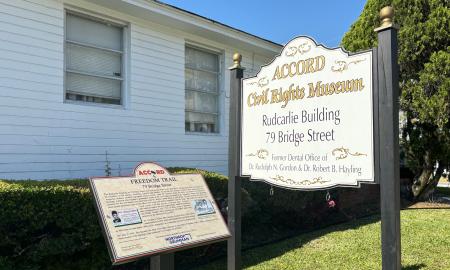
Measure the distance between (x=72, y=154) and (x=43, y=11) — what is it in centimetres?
219

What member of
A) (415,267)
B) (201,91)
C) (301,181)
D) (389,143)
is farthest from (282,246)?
(389,143)

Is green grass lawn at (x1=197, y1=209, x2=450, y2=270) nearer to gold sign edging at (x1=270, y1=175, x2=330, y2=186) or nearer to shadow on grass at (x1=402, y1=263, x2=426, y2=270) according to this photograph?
shadow on grass at (x1=402, y1=263, x2=426, y2=270)

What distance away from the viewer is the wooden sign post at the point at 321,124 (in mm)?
3326

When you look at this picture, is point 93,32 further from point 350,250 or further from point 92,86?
point 350,250

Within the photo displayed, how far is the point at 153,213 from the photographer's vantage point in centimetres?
354

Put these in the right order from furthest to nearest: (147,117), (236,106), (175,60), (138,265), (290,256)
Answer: (175,60), (147,117), (290,256), (138,265), (236,106)

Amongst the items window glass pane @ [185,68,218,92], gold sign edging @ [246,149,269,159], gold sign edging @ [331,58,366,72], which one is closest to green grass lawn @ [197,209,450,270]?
gold sign edging @ [246,149,269,159]

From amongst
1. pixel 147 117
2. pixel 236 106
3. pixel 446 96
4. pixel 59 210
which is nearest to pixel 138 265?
pixel 59 210

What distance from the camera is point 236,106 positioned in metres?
4.72

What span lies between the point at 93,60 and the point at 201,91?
257 cm

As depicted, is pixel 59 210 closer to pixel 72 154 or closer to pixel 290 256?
pixel 72 154

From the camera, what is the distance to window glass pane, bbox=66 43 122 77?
705cm

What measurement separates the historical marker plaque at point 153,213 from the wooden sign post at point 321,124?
74cm

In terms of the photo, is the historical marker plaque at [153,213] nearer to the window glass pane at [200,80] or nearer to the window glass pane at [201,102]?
the window glass pane at [201,102]
